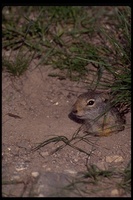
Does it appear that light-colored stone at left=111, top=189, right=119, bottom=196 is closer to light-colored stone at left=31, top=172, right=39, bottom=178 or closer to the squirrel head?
light-colored stone at left=31, top=172, right=39, bottom=178

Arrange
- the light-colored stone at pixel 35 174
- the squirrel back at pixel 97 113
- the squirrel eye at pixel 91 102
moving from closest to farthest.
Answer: the light-colored stone at pixel 35 174 < the squirrel back at pixel 97 113 < the squirrel eye at pixel 91 102

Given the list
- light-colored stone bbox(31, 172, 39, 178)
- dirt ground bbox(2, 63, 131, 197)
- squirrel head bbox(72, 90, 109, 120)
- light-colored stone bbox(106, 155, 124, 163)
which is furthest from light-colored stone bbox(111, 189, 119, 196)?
squirrel head bbox(72, 90, 109, 120)

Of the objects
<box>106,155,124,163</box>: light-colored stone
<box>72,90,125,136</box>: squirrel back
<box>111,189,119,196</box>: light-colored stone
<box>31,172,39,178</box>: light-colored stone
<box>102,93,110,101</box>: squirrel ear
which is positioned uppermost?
<box>102,93,110,101</box>: squirrel ear

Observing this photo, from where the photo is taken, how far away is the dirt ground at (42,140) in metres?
4.71

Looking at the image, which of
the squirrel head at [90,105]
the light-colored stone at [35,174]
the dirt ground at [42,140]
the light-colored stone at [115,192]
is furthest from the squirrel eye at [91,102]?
the light-colored stone at [115,192]

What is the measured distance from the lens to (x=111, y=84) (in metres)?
5.98

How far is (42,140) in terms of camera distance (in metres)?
5.56

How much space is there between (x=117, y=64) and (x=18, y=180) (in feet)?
7.01

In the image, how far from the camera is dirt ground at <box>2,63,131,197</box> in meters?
4.71

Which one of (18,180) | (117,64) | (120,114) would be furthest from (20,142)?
(117,64)

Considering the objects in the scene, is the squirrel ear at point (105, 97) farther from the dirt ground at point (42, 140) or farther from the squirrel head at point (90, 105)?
the dirt ground at point (42, 140)

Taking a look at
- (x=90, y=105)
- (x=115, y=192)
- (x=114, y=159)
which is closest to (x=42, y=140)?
(x=90, y=105)

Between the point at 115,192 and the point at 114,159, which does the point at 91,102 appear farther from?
the point at 115,192

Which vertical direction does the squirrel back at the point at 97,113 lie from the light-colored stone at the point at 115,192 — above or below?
above
